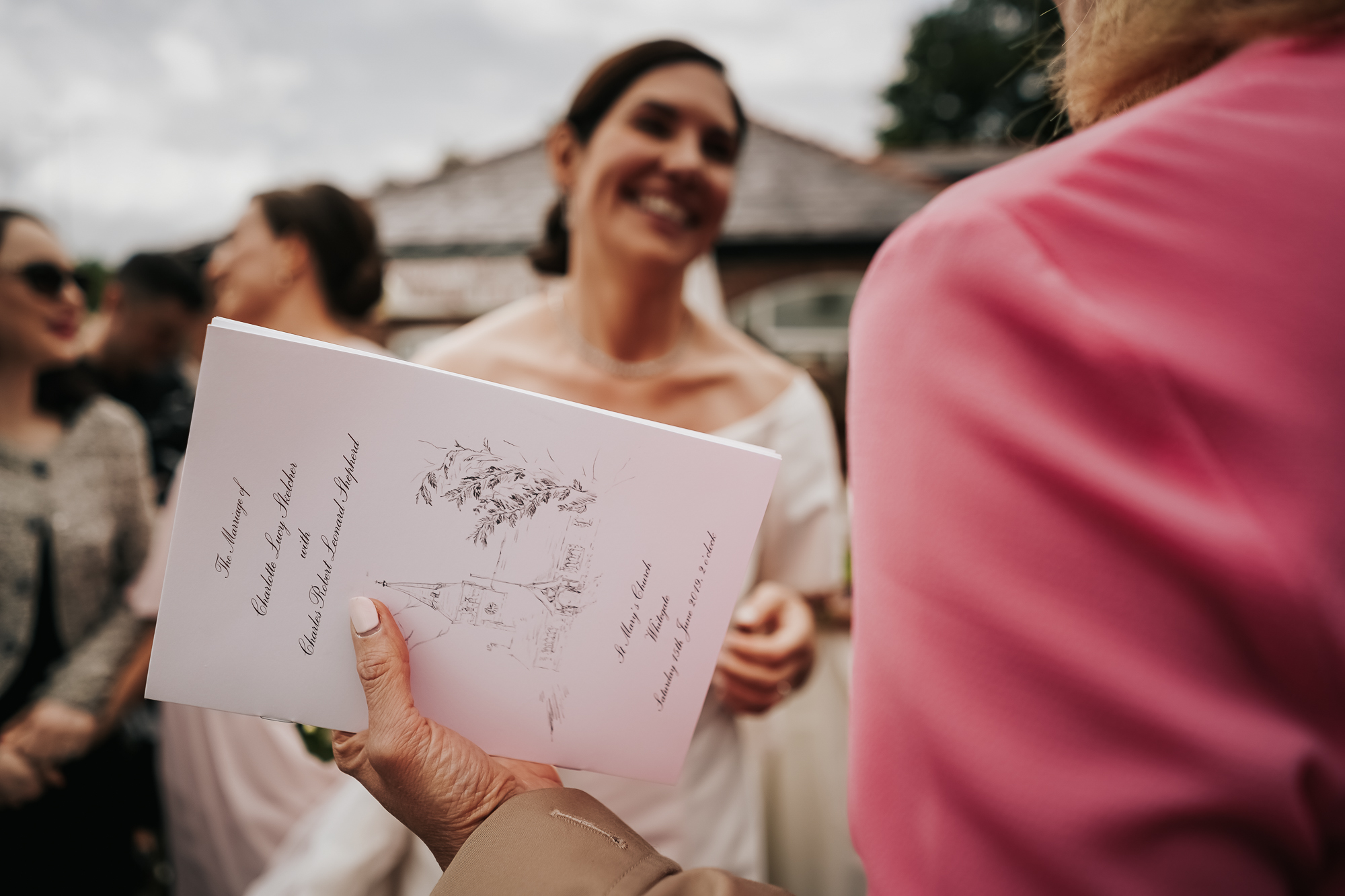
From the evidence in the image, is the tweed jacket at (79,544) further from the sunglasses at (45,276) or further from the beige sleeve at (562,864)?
the beige sleeve at (562,864)

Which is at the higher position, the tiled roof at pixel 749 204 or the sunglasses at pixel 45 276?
the sunglasses at pixel 45 276

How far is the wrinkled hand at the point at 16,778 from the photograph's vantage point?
5.42ft

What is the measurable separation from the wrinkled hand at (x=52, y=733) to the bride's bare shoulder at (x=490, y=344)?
1.36 meters

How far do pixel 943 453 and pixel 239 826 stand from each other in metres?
2.41

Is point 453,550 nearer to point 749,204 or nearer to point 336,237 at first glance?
point 336,237

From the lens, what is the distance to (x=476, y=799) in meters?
0.73

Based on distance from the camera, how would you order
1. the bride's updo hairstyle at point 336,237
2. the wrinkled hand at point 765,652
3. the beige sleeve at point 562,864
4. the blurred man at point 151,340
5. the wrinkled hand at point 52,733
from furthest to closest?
the blurred man at point 151,340
the bride's updo hairstyle at point 336,237
the wrinkled hand at point 52,733
the wrinkled hand at point 765,652
the beige sleeve at point 562,864

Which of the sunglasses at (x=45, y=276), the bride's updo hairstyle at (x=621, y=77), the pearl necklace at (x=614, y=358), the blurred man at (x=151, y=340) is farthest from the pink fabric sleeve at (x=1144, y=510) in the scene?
the blurred man at (x=151, y=340)

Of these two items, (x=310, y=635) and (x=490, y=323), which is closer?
(x=310, y=635)

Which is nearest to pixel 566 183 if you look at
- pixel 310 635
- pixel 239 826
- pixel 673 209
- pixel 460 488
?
pixel 673 209

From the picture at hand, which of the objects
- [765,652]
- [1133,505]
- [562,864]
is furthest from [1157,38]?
[765,652]

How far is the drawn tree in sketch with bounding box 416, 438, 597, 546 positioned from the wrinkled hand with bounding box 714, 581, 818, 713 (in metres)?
0.81

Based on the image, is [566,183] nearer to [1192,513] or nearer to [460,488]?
[460,488]

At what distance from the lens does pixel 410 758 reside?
71 centimetres
